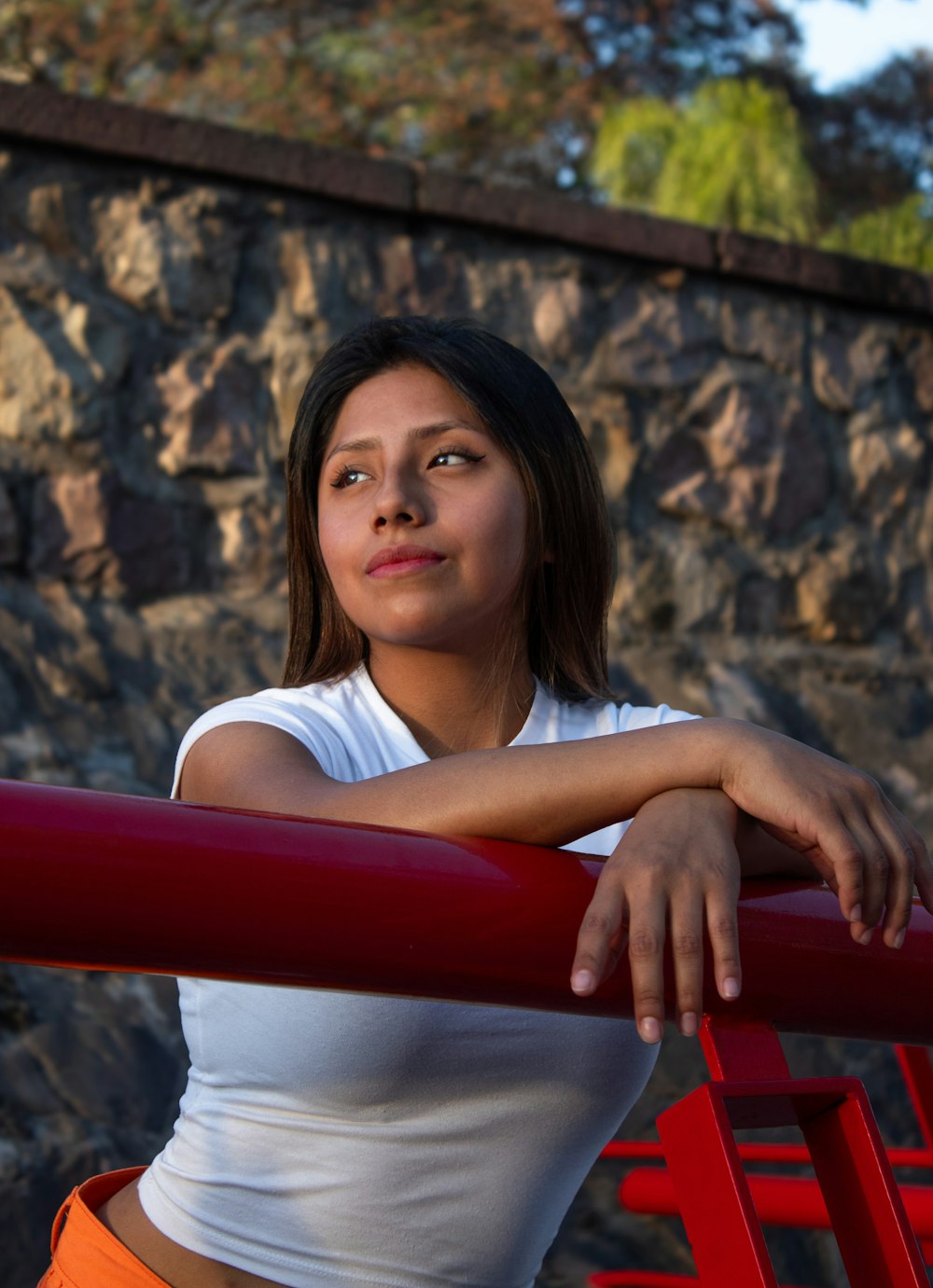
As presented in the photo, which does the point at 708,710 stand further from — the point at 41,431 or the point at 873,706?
the point at 41,431

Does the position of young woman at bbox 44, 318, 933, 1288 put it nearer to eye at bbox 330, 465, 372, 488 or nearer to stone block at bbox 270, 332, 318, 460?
eye at bbox 330, 465, 372, 488

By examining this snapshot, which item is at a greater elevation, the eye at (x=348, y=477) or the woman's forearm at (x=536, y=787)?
the eye at (x=348, y=477)

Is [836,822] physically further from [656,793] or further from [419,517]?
[419,517]

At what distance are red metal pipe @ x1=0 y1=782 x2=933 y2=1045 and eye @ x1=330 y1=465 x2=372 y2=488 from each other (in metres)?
0.81

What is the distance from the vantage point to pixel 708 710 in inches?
126

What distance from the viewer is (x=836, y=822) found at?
3.05 ft

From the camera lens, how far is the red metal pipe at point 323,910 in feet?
2.06

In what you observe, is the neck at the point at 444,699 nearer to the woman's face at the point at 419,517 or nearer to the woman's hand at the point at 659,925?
the woman's face at the point at 419,517

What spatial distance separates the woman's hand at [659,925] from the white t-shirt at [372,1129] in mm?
425

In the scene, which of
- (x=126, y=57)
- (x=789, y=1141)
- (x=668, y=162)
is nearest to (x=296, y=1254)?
(x=789, y=1141)

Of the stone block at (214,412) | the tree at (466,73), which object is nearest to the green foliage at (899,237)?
the stone block at (214,412)

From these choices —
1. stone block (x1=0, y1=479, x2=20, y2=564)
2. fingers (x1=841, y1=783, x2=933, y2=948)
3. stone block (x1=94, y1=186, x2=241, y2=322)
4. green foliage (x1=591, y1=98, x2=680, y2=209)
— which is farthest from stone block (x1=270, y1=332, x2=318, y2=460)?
green foliage (x1=591, y1=98, x2=680, y2=209)

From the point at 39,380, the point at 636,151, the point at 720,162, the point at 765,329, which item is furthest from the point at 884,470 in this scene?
the point at 636,151

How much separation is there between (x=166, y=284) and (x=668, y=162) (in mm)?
4637
